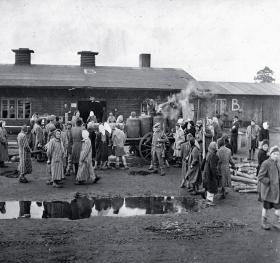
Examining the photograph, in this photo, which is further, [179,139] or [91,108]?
[91,108]

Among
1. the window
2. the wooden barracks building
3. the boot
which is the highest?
the wooden barracks building

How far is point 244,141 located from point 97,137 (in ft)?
35.3

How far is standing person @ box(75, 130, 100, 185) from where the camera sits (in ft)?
38.0

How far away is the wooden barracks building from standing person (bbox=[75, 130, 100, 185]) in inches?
492

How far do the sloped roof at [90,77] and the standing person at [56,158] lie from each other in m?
12.7

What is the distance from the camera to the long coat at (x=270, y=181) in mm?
7733

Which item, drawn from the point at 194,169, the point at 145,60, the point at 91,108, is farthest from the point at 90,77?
the point at 194,169

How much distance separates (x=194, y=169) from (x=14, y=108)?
16.3 m

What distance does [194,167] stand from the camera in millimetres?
10906

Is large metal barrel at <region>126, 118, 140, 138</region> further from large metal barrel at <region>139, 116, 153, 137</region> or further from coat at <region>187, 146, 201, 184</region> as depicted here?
coat at <region>187, 146, 201, 184</region>

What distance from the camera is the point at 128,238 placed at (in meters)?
7.16

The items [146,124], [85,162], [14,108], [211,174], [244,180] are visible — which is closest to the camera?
[211,174]

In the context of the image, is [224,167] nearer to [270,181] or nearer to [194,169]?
[194,169]

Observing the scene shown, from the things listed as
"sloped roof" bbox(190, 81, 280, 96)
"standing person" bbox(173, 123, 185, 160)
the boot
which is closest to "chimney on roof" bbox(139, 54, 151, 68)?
"sloped roof" bbox(190, 81, 280, 96)
